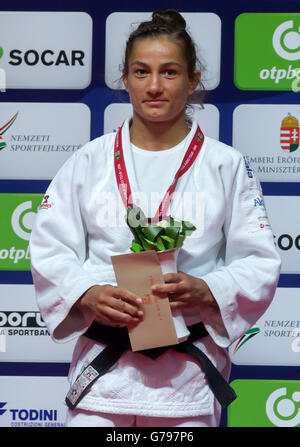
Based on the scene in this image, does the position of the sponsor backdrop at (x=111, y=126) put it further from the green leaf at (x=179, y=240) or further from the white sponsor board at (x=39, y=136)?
the green leaf at (x=179, y=240)

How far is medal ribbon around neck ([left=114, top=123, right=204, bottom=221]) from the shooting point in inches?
73.5

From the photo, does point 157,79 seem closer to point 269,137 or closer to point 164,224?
point 164,224

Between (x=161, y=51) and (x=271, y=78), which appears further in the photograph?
(x=271, y=78)

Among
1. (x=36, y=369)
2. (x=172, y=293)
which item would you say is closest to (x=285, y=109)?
(x=172, y=293)

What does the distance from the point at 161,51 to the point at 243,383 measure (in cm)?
152

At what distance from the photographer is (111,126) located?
9.20ft

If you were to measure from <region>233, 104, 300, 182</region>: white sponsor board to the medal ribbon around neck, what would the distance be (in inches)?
31.7

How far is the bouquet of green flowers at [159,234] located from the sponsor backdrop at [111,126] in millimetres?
1157

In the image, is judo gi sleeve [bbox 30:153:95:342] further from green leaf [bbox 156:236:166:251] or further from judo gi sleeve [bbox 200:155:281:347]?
judo gi sleeve [bbox 200:155:281:347]

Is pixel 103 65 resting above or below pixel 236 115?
above

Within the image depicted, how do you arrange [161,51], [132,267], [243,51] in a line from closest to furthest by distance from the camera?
1. [132,267]
2. [161,51]
3. [243,51]

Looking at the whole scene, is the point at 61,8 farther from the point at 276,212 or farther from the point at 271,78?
the point at 276,212

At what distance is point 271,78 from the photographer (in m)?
2.75

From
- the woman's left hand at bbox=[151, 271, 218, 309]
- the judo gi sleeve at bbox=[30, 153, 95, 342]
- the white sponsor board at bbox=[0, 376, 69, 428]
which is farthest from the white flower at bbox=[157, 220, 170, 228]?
the white sponsor board at bbox=[0, 376, 69, 428]
